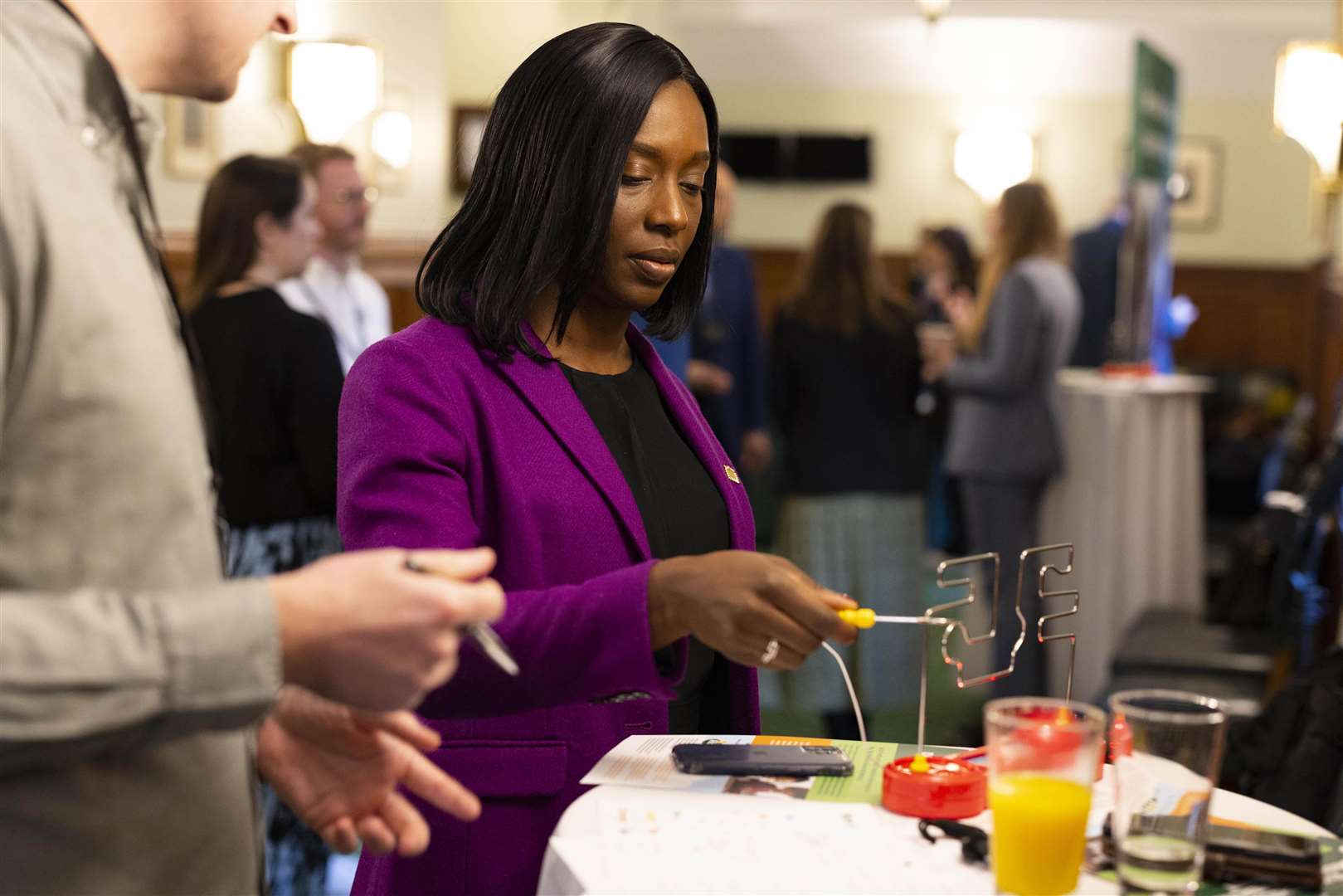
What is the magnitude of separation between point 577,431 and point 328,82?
4.66m

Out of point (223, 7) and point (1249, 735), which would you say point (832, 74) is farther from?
point (223, 7)

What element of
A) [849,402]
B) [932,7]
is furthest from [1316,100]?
[849,402]

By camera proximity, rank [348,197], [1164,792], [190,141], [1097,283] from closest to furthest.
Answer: [1164,792] < [348,197] < [190,141] < [1097,283]

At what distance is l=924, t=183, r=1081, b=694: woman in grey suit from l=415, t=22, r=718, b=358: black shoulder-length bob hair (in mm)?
3196

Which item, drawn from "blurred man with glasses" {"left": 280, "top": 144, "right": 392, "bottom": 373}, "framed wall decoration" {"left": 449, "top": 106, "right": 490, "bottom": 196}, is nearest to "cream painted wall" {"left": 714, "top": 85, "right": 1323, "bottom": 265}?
"framed wall decoration" {"left": 449, "top": 106, "right": 490, "bottom": 196}

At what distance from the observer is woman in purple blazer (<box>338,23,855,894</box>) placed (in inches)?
59.7

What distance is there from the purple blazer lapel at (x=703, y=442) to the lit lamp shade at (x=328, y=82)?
4354 mm

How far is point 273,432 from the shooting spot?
3172 millimetres

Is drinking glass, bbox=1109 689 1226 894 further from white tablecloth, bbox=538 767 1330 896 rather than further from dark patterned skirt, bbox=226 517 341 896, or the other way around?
dark patterned skirt, bbox=226 517 341 896

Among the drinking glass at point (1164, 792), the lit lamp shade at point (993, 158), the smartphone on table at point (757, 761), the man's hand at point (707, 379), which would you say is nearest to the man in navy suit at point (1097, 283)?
the man's hand at point (707, 379)

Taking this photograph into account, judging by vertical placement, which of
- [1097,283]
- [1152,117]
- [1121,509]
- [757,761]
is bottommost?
[1121,509]

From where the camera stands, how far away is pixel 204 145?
5820 mm

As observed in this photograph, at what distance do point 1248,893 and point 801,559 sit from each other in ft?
11.5

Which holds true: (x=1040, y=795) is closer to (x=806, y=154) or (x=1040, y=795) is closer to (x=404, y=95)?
(x=404, y=95)
